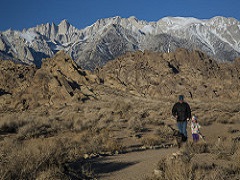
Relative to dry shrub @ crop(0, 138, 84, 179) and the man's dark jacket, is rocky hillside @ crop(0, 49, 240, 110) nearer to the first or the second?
the man's dark jacket

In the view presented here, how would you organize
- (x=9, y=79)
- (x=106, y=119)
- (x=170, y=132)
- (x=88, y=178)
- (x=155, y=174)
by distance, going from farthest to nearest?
(x=9, y=79)
(x=106, y=119)
(x=170, y=132)
(x=88, y=178)
(x=155, y=174)

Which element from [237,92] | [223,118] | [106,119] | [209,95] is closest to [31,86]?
[106,119]

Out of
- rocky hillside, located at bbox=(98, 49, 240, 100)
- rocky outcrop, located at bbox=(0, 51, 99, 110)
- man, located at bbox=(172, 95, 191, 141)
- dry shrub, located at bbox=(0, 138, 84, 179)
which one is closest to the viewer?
dry shrub, located at bbox=(0, 138, 84, 179)

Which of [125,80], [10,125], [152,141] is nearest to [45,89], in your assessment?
[125,80]

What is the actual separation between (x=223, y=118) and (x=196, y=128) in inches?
540

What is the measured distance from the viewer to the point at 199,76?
2625 inches

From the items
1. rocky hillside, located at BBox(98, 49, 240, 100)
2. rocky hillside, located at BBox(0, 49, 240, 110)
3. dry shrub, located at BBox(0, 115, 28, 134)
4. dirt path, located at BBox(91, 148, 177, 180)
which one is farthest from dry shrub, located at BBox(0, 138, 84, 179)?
rocky hillside, located at BBox(98, 49, 240, 100)

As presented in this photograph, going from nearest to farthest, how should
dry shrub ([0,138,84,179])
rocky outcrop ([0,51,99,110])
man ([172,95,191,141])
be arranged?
dry shrub ([0,138,84,179]), man ([172,95,191,141]), rocky outcrop ([0,51,99,110])

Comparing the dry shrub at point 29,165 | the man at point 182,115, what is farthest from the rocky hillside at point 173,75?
the dry shrub at point 29,165

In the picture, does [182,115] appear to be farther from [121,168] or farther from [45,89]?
[45,89]

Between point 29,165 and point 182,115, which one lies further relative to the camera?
point 182,115

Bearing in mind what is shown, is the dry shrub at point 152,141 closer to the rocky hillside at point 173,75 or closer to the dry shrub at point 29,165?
the dry shrub at point 29,165

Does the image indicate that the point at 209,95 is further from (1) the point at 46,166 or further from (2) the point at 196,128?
(1) the point at 46,166

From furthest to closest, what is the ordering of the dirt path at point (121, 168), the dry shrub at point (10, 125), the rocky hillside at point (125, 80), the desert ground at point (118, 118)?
the rocky hillside at point (125, 80) → the dry shrub at point (10, 125) → the dirt path at point (121, 168) → the desert ground at point (118, 118)
